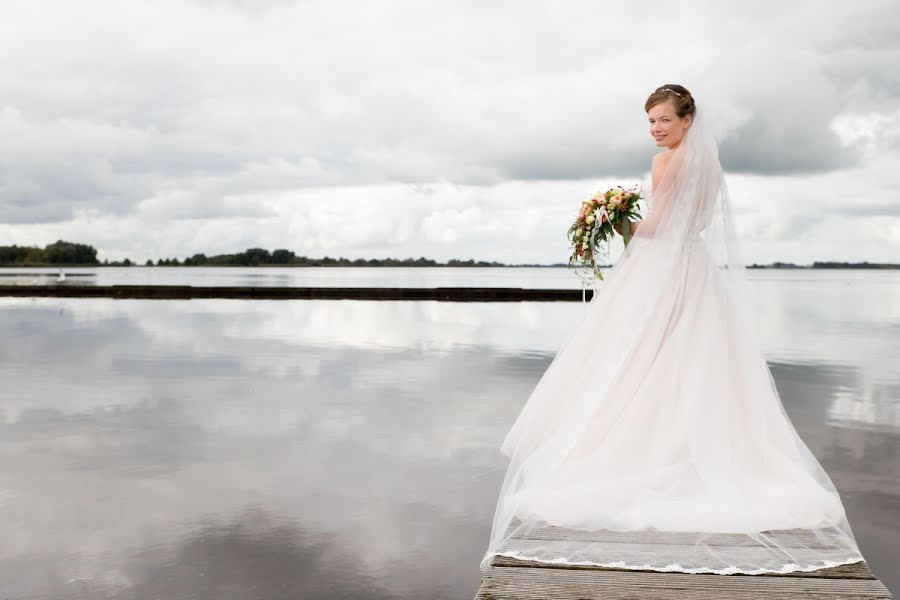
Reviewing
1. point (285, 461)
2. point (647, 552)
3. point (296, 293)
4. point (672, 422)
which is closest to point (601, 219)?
point (672, 422)

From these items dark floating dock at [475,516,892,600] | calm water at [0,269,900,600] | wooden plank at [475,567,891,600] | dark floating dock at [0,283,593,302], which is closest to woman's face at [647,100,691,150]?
dark floating dock at [475,516,892,600]

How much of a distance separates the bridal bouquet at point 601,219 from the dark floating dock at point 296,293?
91.8 feet

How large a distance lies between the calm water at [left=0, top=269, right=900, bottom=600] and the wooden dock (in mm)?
1105

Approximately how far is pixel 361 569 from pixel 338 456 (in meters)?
2.44

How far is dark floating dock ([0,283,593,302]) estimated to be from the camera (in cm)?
3297

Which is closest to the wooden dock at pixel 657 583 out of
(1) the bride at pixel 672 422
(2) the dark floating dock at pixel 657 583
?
(2) the dark floating dock at pixel 657 583

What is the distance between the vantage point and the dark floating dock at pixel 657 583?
2.83 metres

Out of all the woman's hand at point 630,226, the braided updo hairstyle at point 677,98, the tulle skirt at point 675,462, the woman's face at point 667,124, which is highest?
the braided updo hairstyle at point 677,98

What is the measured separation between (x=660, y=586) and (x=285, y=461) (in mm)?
4180

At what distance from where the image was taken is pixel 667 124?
413 centimetres

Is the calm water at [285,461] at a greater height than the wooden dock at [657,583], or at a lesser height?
lesser

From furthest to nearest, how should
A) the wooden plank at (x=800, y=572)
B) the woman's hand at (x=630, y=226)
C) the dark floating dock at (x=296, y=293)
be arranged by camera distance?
1. the dark floating dock at (x=296, y=293)
2. the woman's hand at (x=630, y=226)
3. the wooden plank at (x=800, y=572)

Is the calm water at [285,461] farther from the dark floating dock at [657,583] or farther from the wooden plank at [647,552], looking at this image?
the dark floating dock at [657,583]

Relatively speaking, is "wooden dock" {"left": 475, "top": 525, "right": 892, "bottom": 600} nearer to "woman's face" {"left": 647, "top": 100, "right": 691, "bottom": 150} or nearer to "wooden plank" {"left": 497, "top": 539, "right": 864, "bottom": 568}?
"wooden plank" {"left": 497, "top": 539, "right": 864, "bottom": 568}
